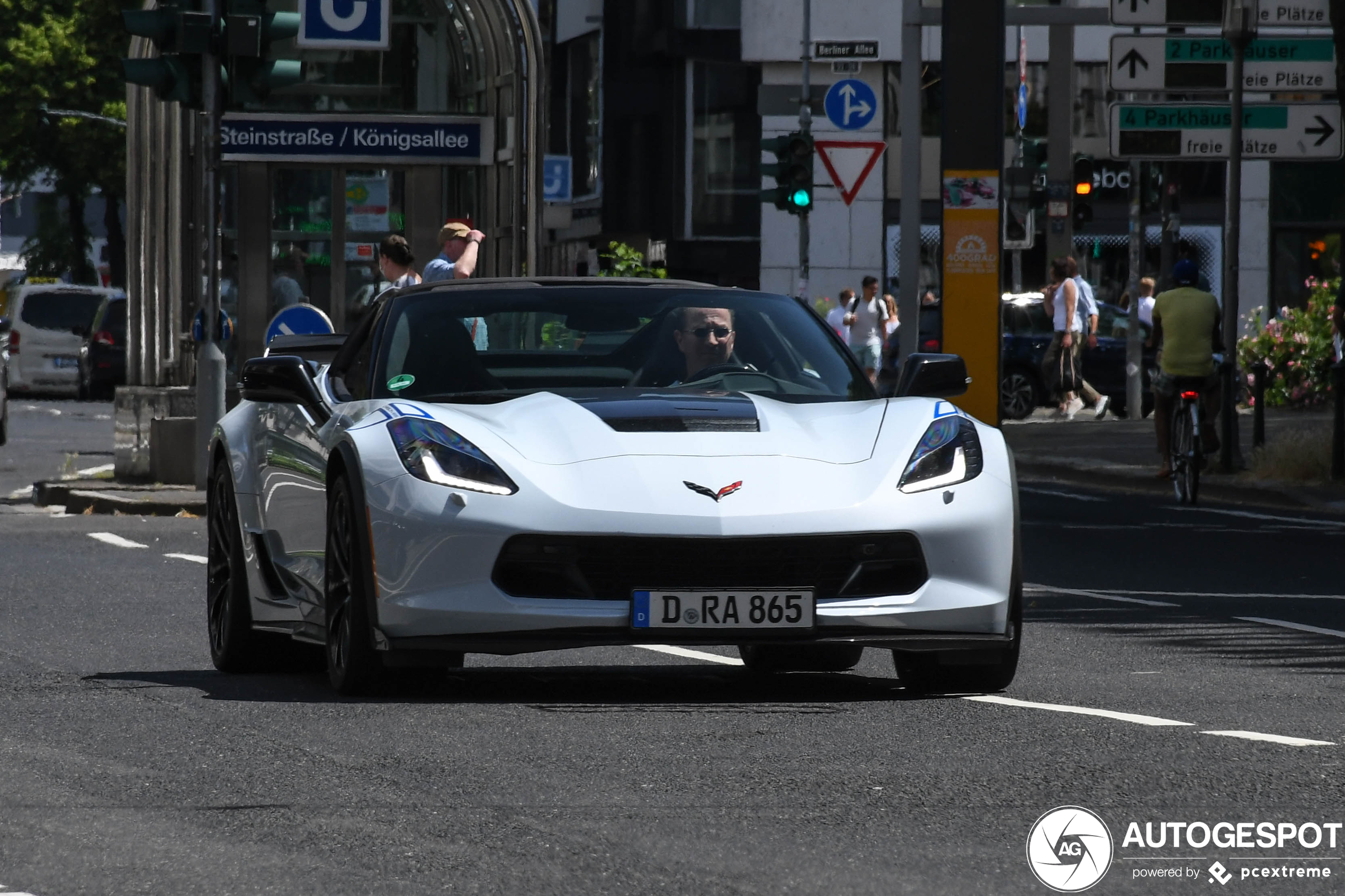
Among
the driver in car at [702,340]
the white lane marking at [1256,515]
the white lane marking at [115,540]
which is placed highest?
the driver in car at [702,340]

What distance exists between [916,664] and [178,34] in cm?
1048

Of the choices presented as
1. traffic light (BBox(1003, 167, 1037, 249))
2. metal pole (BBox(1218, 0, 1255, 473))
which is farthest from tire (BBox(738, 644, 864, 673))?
traffic light (BBox(1003, 167, 1037, 249))

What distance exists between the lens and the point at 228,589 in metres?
9.55

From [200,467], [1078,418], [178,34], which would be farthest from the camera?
[1078,418]

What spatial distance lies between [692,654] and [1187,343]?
11929 mm

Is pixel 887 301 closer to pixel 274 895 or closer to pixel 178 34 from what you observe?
pixel 178 34

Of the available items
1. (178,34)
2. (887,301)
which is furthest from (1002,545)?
(887,301)

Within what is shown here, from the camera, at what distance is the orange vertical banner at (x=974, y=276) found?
2319cm

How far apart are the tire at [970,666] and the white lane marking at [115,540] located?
26.5ft

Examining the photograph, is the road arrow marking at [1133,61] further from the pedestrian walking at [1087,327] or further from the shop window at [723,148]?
the shop window at [723,148]

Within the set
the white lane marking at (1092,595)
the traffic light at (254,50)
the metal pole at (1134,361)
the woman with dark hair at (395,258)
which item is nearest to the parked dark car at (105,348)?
the metal pole at (1134,361)

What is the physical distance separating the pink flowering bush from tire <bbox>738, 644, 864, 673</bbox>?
21935 mm

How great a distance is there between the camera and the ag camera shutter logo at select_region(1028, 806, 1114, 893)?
5.39m

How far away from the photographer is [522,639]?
7902mm
